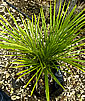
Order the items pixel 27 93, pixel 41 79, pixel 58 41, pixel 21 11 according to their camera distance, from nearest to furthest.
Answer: pixel 58 41
pixel 41 79
pixel 27 93
pixel 21 11

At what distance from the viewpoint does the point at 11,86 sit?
109 centimetres

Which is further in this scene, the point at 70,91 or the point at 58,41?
the point at 70,91

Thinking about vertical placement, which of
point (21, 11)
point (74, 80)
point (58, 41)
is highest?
point (21, 11)

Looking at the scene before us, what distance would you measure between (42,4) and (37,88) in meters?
1.04

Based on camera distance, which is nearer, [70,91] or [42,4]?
[70,91]

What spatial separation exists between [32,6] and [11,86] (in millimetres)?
944

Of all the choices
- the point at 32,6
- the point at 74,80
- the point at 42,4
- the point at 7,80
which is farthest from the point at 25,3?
the point at 74,80

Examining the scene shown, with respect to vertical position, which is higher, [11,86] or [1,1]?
[1,1]

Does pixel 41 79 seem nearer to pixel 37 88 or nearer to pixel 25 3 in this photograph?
pixel 37 88

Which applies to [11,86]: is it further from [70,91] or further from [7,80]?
[70,91]

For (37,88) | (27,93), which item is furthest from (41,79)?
(27,93)

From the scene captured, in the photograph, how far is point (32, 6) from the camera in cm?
155

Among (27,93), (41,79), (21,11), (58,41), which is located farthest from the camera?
(21,11)

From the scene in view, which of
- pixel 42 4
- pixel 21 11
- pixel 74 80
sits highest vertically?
pixel 42 4
